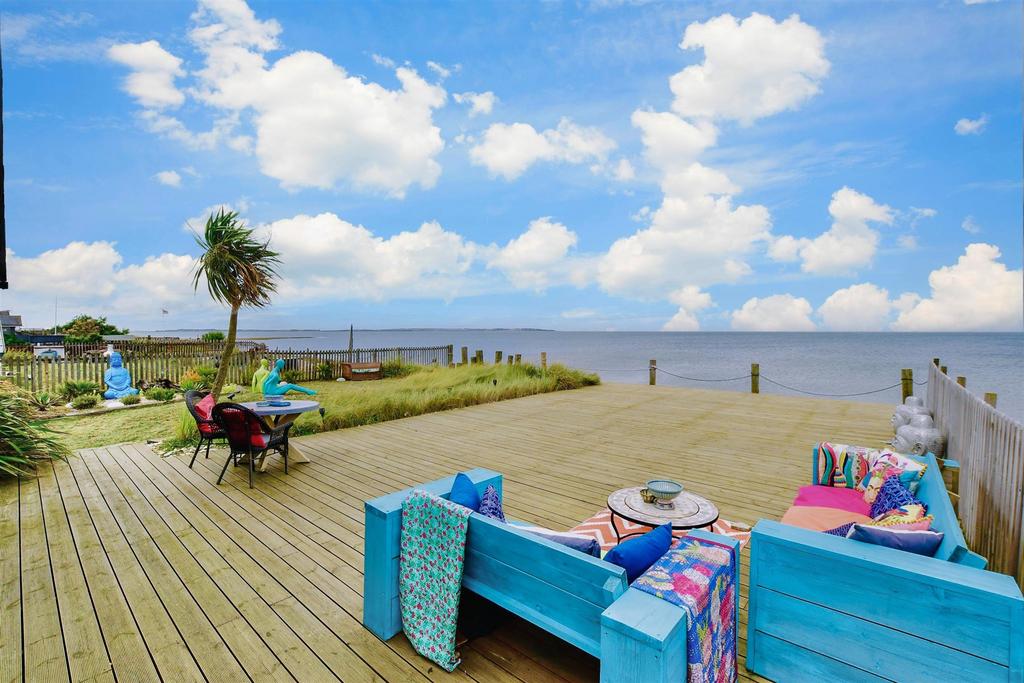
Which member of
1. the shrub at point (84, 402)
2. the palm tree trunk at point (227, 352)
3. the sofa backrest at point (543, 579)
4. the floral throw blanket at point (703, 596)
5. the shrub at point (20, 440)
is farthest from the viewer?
the shrub at point (84, 402)

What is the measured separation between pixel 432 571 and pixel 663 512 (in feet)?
4.35

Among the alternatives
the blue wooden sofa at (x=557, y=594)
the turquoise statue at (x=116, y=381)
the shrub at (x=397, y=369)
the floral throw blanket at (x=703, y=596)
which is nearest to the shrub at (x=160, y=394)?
the turquoise statue at (x=116, y=381)

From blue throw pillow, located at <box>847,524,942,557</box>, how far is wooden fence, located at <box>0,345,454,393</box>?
12.2 meters

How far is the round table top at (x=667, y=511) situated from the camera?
235cm

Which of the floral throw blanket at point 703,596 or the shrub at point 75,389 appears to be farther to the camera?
the shrub at point 75,389

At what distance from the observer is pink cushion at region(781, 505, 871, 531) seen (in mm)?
2576

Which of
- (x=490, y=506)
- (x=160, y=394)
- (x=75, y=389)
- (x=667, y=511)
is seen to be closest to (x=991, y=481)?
(x=667, y=511)

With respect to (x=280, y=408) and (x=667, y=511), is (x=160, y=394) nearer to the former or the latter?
(x=280, y=408)

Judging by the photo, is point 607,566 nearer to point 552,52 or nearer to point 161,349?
point 552,52

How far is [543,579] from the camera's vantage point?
5.40ft

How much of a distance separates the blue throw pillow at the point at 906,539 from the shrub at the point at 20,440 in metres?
6.58

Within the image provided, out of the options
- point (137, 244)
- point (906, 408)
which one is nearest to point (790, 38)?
point (906, 408)

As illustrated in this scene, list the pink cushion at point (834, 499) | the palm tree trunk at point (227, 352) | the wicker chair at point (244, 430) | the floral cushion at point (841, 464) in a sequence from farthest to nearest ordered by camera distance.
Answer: the palm tree trunk at point (227, 352)
the wicker chair at point (244, 430)
the floral cushion at point (841, 464)
the pink cushion at point (834, 499)

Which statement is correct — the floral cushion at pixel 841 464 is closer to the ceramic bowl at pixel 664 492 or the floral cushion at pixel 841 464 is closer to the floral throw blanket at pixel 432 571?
the ceramic bowl at pixel 664 492
